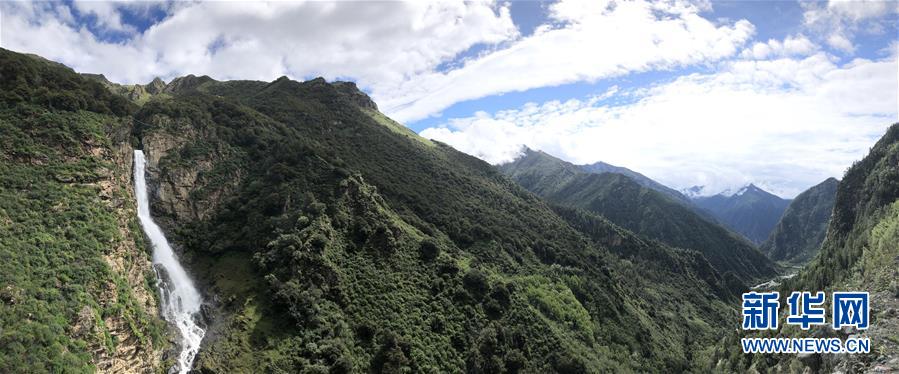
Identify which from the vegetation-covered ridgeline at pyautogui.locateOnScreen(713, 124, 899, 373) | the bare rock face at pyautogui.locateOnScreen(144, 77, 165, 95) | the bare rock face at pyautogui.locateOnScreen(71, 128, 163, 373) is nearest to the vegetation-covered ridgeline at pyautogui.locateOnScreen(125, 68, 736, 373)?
the bare rock face at pyautogui.locateOnScreen(71, 128, 163, 373)

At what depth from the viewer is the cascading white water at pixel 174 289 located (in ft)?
186

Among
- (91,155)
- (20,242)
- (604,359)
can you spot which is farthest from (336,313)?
(604,359)

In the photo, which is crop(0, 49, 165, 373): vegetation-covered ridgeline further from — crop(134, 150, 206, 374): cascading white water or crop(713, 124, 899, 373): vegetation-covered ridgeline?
crop(713, 124, 899, 373): vegetation-covered ridgeline

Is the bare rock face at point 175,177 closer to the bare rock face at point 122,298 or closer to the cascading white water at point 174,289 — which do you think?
the cascading white water at point 174,289

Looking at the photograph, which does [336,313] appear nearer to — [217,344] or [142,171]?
[217,344]

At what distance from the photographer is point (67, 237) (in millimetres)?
53344

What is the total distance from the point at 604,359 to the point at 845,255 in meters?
67.1

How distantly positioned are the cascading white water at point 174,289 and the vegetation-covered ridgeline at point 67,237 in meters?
2.29

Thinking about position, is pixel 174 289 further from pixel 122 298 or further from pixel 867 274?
pixel 867 274

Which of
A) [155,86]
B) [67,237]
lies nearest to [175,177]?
[67,237]

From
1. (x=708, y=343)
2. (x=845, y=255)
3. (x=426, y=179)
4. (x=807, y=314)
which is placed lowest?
(x=708, y=343)

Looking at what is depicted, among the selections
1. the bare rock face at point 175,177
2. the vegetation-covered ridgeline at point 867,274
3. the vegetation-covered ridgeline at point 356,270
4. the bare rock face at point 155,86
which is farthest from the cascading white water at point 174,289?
the bare rock face at point 155,86

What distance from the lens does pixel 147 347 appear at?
51.7 metres

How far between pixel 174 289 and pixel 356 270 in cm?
2443
